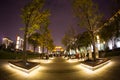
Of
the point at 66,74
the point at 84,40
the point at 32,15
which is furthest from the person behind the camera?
the point at 84,40

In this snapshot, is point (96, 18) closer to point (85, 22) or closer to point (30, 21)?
point (85, 22)

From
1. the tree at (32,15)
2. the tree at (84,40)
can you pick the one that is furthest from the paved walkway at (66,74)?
the tree at (84,40)

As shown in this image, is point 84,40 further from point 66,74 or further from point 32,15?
point 66,74

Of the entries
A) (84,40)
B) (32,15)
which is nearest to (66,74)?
(32,15)

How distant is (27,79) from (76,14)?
17.0 metres

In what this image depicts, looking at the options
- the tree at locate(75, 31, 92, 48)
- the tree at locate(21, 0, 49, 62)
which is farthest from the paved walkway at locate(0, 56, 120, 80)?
the tree at locate(75, 31, 92, 48)

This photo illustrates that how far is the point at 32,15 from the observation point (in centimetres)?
2494

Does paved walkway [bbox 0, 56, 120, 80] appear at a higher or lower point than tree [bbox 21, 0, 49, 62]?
lower

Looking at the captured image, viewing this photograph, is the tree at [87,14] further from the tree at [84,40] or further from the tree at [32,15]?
the tree at [84,40]

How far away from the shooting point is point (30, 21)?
24812 mm

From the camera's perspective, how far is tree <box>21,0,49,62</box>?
2425 cm

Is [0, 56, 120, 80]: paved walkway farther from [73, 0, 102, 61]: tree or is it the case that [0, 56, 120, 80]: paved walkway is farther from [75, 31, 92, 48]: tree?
[75, 31, 92, 48]: tree

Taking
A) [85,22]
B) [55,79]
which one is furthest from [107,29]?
[55,79]

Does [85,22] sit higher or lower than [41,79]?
higher
